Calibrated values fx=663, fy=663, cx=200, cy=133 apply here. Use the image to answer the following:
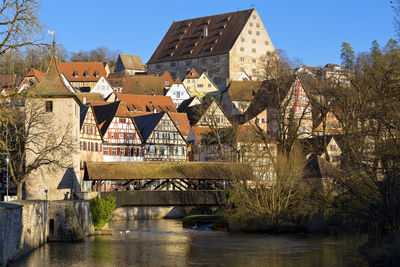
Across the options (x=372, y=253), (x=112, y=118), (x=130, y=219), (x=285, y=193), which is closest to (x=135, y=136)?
(x=112, y=118)

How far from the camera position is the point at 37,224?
23.8 m

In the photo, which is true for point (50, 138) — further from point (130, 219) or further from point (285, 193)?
point (285, 193)

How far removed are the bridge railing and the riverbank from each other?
11287 millimetres

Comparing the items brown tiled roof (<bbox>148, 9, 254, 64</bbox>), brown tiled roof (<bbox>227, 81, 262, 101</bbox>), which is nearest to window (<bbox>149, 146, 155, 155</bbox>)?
brown tiled roof (<bbox>227, 81, 262, 101</bbox>)

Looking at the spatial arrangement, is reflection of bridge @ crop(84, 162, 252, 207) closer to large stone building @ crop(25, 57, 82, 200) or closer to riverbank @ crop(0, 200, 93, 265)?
large stone building @ crop(25, 57, 82, 200)

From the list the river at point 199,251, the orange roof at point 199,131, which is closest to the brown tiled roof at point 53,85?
the river at point 199,251

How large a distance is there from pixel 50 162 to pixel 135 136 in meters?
21.6

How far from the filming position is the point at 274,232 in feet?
102

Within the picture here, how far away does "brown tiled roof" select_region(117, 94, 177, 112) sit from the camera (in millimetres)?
70188

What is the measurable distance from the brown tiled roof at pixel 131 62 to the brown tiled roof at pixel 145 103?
3215cm

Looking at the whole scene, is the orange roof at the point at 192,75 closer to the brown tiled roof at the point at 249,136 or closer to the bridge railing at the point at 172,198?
the brown tiled roof at the point at 249,136

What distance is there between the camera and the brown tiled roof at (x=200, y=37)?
91.9m

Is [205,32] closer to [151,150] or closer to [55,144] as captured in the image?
[151,150]

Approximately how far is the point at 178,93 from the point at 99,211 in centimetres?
5152
